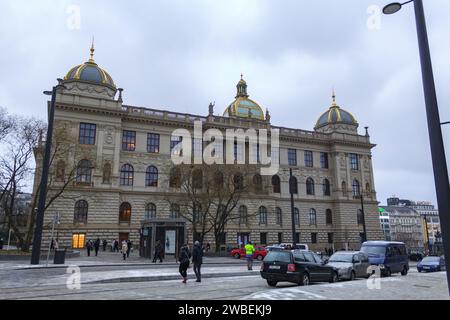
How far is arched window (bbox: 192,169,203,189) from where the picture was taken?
39.6m

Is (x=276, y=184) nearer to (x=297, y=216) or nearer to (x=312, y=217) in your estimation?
(x=297, y=216)

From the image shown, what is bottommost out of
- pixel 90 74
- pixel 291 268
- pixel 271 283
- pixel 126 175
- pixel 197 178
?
pixel 271 283

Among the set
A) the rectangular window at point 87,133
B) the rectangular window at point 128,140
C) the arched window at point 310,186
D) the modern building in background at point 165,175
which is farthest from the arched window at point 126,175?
the arched window at point 310,186

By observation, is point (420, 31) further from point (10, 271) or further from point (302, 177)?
point (302, 177)

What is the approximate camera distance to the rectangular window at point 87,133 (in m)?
46.2

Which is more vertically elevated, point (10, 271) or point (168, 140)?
point (168, 140)

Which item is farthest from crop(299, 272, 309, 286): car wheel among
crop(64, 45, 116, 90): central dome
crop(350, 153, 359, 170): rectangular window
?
crop(350, 153, 359, 170): rectangular window

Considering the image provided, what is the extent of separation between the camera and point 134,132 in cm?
4991

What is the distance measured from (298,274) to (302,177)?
154 ft

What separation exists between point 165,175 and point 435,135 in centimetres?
4424

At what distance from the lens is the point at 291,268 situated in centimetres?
1463

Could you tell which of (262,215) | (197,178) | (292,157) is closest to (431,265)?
(197,178)
